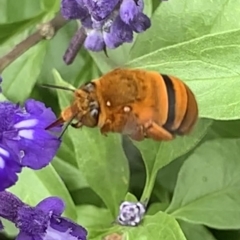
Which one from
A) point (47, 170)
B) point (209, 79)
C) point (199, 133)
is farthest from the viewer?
point (47, 170)

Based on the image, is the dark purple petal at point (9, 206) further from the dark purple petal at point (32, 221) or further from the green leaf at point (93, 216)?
the green leaf at point (93, 216)

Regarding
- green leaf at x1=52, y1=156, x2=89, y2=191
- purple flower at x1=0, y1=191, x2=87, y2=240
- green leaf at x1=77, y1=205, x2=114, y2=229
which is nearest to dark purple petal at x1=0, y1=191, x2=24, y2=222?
purple flower at x1=0, y1=191, x2=87, y2=240

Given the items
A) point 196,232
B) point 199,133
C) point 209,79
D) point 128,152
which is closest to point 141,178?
point 128,152

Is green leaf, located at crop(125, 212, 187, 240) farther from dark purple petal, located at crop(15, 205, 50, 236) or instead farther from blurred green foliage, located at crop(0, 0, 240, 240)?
dark purple petal, located at crop(15, 205, 50, 236)

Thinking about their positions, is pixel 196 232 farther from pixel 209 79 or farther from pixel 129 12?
pixel 129 12

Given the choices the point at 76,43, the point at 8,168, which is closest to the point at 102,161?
the point at 76,43

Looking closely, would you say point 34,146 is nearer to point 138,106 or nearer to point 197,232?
point 138,106

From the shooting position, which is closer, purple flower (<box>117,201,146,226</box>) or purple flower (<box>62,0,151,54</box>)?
purple flower (<box>62,0,151,54</box>)
